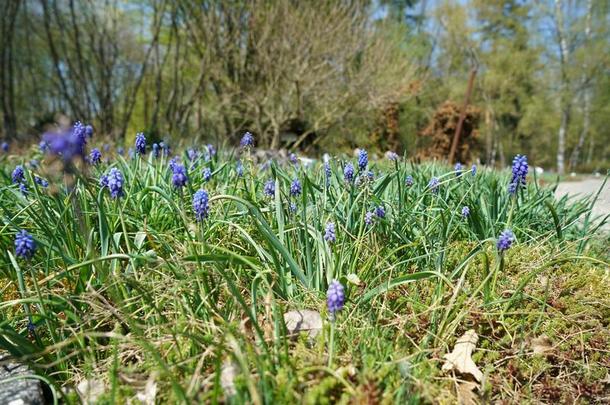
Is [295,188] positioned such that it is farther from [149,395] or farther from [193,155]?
[193,155]

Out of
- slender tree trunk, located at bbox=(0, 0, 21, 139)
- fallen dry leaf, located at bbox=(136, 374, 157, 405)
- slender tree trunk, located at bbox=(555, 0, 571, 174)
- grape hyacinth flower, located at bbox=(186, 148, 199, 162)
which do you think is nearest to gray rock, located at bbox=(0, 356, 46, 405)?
fallen dry leaf, located at bbox=(136, 374, 157, 405)

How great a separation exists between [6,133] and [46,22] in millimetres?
3251

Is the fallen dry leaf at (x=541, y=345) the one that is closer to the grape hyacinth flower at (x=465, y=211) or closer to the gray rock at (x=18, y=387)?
the grape hyacinth flower at (x=465, y=211)

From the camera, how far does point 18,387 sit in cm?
135

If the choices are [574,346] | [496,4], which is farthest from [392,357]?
[496,4]

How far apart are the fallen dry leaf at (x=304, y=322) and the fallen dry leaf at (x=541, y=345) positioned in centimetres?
86

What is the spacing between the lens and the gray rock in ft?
4.26

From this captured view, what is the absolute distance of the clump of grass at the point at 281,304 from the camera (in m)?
1.24

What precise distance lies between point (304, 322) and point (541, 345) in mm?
959

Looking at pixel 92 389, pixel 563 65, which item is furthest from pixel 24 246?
pixel 563 65

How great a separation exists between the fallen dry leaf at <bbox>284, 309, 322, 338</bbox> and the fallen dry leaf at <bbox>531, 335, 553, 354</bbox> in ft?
2.81

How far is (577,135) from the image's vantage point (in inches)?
1214

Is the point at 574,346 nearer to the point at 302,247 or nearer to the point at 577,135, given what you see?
the point at 302,247

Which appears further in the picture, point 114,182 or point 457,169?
point 457,169
